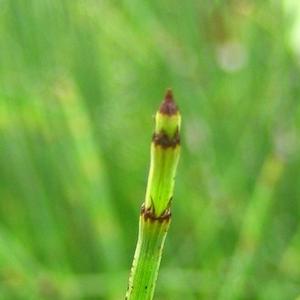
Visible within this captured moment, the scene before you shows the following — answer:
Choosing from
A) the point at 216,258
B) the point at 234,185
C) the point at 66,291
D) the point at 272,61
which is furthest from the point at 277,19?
the point at 66,291

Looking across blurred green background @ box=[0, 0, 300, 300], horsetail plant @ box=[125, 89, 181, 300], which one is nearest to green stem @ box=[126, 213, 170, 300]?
horsetail plant @ box=[125, 89, 181, 300]

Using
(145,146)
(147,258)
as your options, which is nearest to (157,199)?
(147,258)

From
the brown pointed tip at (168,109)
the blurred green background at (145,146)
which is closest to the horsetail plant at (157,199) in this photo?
the brown pointed tip at (168,109)

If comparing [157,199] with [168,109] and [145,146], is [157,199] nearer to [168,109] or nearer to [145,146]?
[168,109]

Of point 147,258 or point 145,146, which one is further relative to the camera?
point 145,146

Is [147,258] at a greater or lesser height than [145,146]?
lesser

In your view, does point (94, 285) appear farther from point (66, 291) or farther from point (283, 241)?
point (283, 241)

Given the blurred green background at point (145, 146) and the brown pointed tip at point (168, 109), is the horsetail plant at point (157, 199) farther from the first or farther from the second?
the blurred green background at point (145, 146)
